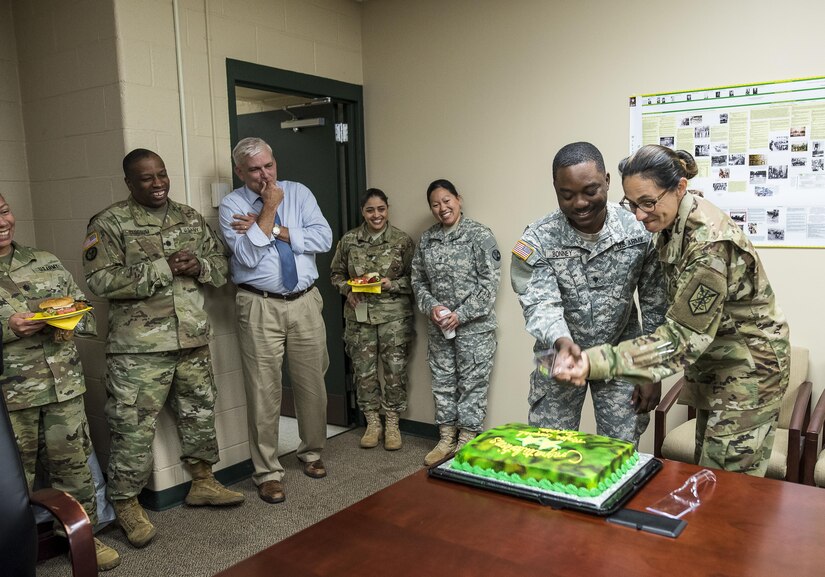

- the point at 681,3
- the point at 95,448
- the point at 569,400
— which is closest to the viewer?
the point at 569,400

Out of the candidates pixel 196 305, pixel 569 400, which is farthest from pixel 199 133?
pixel 569 400

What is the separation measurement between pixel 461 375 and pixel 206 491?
1.48 meters

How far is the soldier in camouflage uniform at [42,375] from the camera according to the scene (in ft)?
8.17

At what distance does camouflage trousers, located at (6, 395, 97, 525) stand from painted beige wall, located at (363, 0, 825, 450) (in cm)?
205

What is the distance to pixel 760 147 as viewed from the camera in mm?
2979

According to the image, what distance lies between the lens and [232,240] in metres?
3.19

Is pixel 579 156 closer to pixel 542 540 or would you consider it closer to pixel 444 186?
pixel 542 540

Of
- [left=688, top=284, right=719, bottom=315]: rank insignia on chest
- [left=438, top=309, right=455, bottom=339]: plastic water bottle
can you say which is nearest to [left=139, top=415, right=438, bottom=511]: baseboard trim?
[left=438, top=309, right=455, bottom=339]: plastic water bottle

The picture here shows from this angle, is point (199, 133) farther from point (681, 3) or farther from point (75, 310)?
point (681, 3)

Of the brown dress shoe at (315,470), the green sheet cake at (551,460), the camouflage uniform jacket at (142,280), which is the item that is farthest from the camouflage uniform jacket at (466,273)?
the green sheet cake at (551,460)

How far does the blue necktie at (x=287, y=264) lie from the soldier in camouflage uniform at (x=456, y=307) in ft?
2.66

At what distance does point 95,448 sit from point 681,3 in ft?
11.7

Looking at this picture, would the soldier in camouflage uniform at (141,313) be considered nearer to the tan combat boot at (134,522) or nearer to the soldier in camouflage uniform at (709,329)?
the tan combat boot at (134,522)

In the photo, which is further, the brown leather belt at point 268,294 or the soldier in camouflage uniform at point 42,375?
the brown leather belt at point 268,294
